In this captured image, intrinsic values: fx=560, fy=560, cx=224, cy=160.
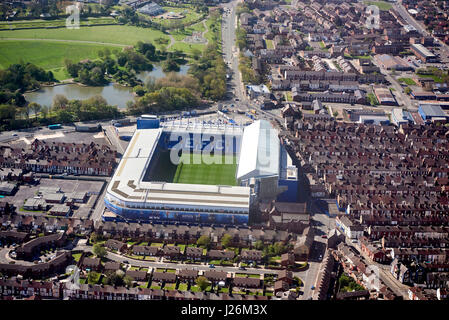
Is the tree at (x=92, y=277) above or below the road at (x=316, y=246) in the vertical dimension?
above

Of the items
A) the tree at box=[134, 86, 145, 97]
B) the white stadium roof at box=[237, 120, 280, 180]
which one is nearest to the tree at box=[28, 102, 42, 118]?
the tree at box=[134, 86, 145, 97]

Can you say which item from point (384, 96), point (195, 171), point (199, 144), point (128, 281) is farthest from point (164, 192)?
point (384, 96)

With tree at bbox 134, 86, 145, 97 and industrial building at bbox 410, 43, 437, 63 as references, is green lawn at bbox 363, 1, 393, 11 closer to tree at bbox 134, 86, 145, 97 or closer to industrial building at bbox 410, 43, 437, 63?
industrial building at bbox 410, 43, 437, 63

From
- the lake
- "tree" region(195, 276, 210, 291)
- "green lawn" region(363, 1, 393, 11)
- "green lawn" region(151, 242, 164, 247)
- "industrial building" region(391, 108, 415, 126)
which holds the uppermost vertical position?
"green lawn" region(363, 1, 393, 11)

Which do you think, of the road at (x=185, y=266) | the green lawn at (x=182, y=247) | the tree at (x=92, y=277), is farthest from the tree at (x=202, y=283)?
the tree at (x=92, y=277)

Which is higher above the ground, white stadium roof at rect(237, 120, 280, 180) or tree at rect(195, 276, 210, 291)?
white stadium roof at rect(237, 120, 280, 180)

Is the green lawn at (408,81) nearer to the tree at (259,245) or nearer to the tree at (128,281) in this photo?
the tree at (259,245)

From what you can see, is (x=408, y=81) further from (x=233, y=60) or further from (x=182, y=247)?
(x=182, y=247)
